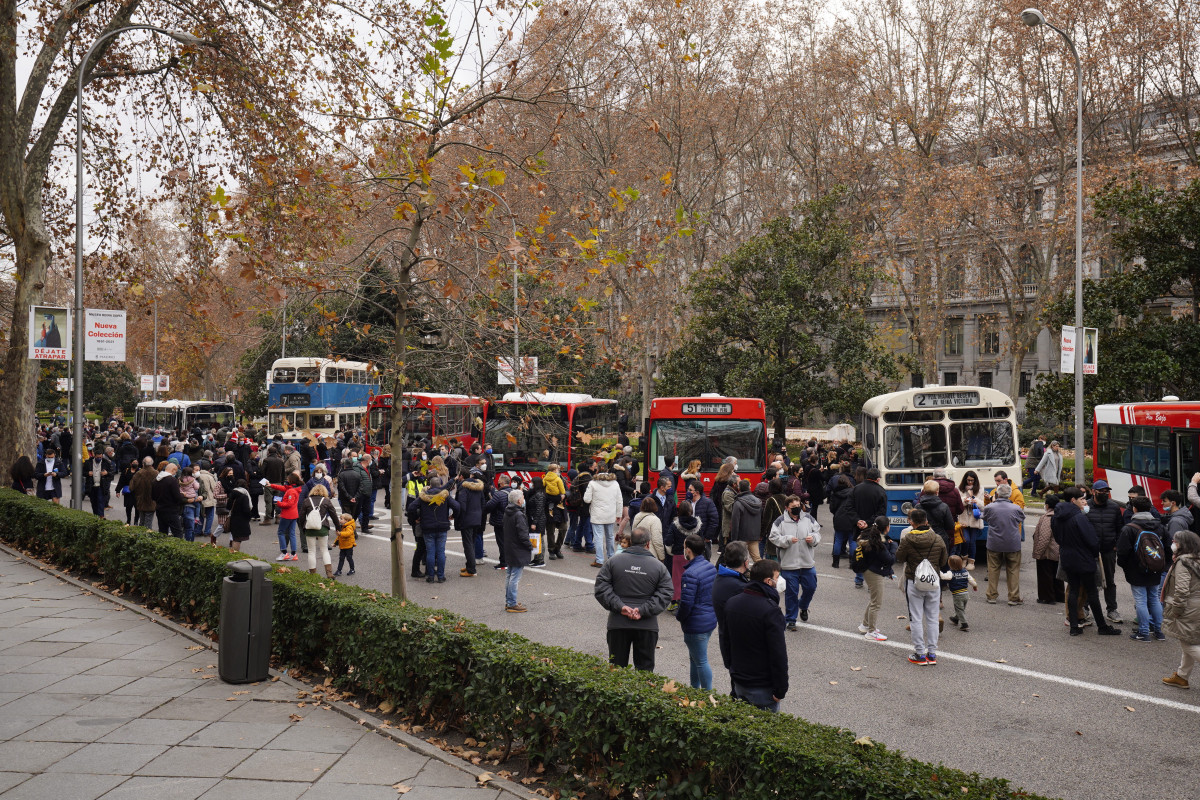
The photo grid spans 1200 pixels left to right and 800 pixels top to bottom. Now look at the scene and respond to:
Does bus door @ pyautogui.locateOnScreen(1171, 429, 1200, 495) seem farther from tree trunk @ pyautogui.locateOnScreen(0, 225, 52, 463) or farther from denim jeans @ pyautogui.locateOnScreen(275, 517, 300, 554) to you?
tree trunk @ pyautogui.locateOnScreen(0, 225, 52, 463)

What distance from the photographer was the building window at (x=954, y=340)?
49.7 metres

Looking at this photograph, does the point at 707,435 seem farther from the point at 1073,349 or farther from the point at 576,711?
the point at 576,711

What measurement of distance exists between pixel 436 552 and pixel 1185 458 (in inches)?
523

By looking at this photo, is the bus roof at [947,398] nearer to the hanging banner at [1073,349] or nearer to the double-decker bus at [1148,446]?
the double-decker bus at [1148,446]

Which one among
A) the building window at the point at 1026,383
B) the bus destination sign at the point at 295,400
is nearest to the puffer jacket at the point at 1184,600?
the bus destination sign at the point at 295,400

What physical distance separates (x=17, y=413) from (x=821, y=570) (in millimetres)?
16046

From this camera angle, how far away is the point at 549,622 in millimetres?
10797

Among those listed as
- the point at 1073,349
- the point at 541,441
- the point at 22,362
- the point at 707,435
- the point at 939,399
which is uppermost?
the point at 1073,349

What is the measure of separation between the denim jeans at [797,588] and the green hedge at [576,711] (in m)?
4.52

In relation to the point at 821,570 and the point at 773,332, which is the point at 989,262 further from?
the point at 821,570

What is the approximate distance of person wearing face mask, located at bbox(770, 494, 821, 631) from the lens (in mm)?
10242

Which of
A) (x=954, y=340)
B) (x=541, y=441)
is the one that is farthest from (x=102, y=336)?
(x=954, y=340)

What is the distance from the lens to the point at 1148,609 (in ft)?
33.2

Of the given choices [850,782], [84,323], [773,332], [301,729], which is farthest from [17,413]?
[773,332]
